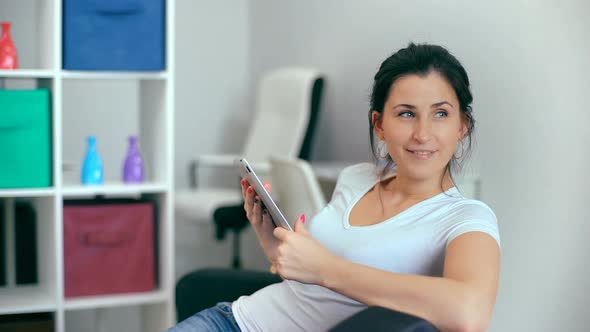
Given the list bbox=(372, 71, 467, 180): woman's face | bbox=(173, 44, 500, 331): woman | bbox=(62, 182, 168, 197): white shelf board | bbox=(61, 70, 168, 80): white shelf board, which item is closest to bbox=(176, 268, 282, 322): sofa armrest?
bbox=(173, 44, 500, 331): woman

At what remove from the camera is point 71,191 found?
8.80ft

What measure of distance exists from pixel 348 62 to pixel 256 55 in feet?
4.22

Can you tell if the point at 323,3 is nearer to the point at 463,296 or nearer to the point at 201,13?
the point at 201,13

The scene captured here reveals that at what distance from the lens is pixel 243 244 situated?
5160mm

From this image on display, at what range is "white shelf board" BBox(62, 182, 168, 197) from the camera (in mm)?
2686

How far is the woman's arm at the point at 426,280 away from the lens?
118 cm

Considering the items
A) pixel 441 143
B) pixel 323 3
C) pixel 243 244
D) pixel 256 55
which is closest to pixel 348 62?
pixel 323 3

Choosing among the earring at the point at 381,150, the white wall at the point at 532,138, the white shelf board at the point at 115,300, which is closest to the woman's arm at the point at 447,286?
the earring at the point at 381,150

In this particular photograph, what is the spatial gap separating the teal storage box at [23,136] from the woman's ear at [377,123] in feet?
4.82

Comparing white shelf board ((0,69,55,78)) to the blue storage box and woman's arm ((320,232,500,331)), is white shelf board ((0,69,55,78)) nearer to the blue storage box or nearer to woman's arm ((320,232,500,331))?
the blue storage box

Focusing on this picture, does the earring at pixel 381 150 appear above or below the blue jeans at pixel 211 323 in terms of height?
above

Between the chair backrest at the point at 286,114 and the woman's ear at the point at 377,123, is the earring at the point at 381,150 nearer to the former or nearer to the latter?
the woman's ear at the point at 377,123

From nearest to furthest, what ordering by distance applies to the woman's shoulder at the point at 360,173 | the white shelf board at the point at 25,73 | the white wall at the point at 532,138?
the woman's shoulder at the point at 360,173, the white wall at the point at 532,138, the white shelf board at the point at 25,73

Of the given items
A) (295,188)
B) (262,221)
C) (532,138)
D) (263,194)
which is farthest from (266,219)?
(295,188)
